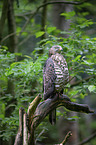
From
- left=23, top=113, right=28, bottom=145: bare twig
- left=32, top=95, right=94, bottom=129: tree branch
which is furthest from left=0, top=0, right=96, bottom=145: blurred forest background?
left=23, top=113, right=28, bottom=145: bare twig

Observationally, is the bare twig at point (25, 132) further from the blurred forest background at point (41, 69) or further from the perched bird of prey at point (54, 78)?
the blurred forest background at point (41, 69)

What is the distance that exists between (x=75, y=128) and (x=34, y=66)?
2650mm

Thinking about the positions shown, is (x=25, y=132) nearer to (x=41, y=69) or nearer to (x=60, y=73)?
(x=60, y=73)

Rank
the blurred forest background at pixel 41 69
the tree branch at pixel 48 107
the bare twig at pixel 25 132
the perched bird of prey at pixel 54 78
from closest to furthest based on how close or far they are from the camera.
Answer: the bare twig at pixel 25 132, the tree branch at pixel 48 107, the perched bird of prey at pixel 54 78, the blurred forest background at pixel 41 69

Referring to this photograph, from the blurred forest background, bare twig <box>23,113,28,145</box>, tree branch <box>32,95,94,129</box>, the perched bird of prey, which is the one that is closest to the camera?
bare twig <box>23,113,28,145</box>

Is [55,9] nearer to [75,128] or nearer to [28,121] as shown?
[75,128]

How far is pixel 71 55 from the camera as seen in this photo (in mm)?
2889

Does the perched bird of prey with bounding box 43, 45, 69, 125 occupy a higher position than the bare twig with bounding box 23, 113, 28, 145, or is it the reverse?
the perched bird of prey with bounding box 43, 45, 69, 125

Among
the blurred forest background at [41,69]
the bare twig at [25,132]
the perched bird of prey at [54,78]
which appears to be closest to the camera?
the bare twig at [25,132]

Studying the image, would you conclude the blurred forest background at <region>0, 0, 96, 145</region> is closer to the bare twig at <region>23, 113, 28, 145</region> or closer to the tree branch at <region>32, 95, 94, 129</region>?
the tree branch at <region>32, 95, 94, 129</region>

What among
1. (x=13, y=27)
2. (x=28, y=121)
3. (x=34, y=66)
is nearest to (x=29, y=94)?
(x=34, y=66)

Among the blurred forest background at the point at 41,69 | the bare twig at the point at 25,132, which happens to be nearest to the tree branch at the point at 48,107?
the bare twig at the point at 25,132

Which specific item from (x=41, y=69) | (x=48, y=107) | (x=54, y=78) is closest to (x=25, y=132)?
(x=48, y=107)

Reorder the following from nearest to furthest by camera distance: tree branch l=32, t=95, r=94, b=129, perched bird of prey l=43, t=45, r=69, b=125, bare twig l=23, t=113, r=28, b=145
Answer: bare twig l=23, t=113, r=28, b=145 → tree branch l=32, t=95, r=94, b=129 → perched bird of prey l=43, t=45, r=69, b=125
